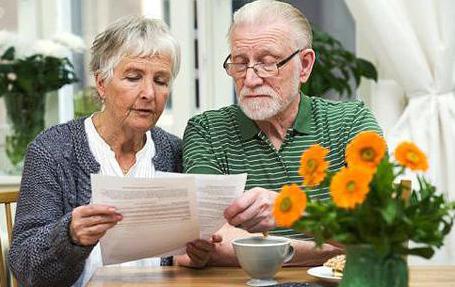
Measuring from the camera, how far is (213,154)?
1.99 m

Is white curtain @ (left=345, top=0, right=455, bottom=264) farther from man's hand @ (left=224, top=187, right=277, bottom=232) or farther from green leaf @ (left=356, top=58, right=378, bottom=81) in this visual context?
man's hand @ (left=224, top=187, right=277, bottom=232)

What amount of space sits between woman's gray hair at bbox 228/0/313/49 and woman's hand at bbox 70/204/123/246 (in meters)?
0.69

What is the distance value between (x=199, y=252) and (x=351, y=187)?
0.80 metres

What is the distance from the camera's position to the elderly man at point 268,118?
196cm

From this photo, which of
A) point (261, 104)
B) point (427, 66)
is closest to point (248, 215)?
point (261, 104)

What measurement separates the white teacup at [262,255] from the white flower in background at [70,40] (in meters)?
1.89

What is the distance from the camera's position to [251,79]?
194 centimetres

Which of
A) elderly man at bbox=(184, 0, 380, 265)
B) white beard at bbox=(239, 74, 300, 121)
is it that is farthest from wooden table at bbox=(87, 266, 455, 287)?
white beard at bbox=(239, 74, 300, 121)

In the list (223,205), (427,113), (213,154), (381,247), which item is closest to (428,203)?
(381,247)

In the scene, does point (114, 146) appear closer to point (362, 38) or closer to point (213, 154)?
point (213, 154)

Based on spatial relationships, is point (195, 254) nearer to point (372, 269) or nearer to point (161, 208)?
point (161, 208)

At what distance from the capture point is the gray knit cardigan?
1696 mm

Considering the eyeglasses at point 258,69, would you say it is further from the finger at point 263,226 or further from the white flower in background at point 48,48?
the white flower in background at point 48,48

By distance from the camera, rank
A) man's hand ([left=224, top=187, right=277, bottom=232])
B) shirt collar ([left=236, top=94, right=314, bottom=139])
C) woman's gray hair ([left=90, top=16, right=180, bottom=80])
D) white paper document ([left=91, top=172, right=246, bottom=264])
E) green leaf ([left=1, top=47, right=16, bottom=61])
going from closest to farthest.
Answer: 1. white paper document ([left=91, top=172, right=246, bottom=264])
2. man's hand ([left=224, top=187, right=277, bottom=232])
3. woman's gray hair ([left=90, top=16, right=180, bottom=80])
4. shirt collar ([left=236, top=94, right=314, bottom=139])
5. green leaf ([left=1, top=47, right=16, bottom=61])
